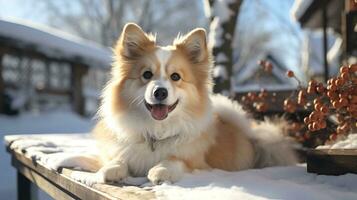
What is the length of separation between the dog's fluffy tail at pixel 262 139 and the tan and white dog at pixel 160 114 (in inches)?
10.5

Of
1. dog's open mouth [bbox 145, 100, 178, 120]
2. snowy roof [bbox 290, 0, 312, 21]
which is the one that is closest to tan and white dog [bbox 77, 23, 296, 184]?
dog's open mouth [bbox 145, 100, 178, 120]

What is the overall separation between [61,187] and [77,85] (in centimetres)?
885

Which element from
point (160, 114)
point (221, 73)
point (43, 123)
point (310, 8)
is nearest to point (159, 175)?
point (160, 114)

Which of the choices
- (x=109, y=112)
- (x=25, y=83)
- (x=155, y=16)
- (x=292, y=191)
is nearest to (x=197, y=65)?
(x=109, y=112)

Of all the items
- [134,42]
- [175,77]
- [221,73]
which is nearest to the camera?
[175,77]

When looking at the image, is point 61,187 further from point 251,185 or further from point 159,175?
point 251,185

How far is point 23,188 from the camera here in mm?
4031

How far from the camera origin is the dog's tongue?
2.31 meters

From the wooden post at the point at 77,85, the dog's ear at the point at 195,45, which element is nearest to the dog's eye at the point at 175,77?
the dog's ear at the point at 195,45

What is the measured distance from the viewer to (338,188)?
1.89 m

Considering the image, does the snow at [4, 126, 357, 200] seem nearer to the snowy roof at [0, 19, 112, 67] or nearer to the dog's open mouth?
the dog's open mouth

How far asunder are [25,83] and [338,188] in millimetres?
9021

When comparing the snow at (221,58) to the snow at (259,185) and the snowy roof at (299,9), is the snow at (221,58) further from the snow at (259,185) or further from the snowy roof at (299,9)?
the snow at (259,185)

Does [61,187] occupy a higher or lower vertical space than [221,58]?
lower
